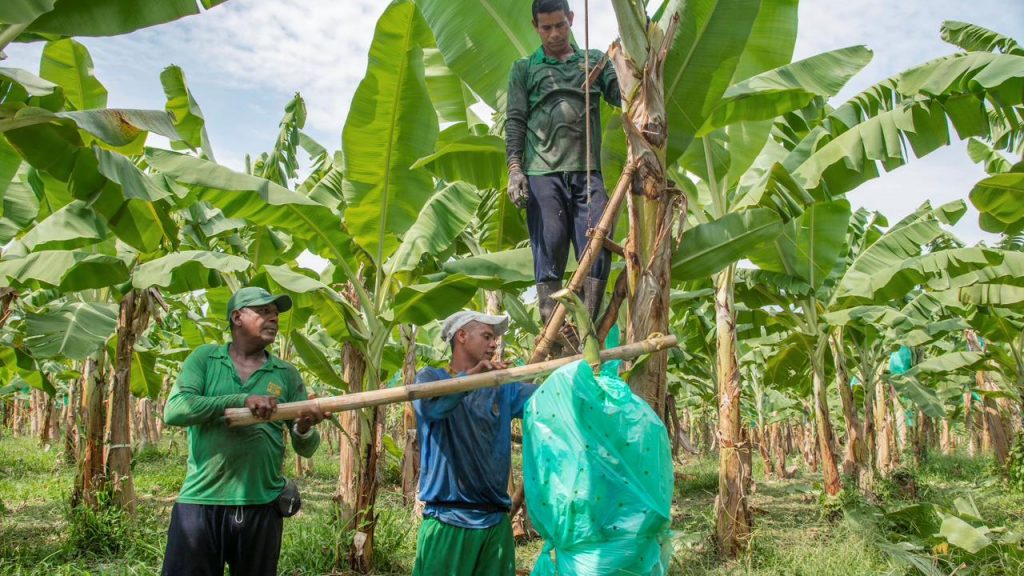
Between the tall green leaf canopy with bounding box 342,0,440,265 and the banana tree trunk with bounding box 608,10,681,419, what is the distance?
230 cm

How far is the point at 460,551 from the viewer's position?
8.82 ft

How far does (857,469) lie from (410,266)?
6372mm

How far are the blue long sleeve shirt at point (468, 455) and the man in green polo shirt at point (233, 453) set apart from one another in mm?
462

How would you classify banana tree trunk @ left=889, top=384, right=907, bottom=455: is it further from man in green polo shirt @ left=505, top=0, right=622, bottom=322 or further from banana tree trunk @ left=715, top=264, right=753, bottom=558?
man in green polo shirt @ left=505, top=0, right=622, bottom=322

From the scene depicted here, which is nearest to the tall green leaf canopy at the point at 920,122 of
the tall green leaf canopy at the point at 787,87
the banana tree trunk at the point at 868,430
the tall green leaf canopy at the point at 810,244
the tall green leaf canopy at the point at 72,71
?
the tall green leaf canopy at the point at 787,87

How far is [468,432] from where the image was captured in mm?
2781

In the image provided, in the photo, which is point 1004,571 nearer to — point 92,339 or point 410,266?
point 410,266

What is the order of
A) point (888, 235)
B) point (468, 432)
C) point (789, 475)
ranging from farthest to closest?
point (789, 475)
point (888, 235)
point (468, 432)

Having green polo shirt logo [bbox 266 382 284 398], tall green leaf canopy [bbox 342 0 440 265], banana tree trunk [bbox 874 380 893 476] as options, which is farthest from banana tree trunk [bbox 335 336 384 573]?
banana tree trunk [bbox 874 380 893 476]

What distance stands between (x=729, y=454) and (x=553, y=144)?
3.79m

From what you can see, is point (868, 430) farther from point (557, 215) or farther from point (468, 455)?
point (468, 455)

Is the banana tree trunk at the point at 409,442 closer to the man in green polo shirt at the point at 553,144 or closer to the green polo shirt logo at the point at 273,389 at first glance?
the man in green polo shirt at the point at 553,144

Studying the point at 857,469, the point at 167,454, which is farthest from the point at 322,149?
the point at 167,454

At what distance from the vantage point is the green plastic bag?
6.57 feet
